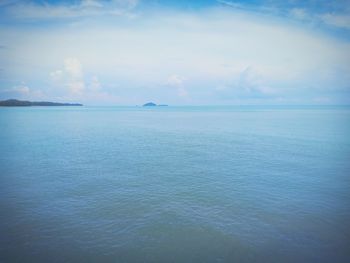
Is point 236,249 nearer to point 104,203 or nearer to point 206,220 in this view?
point 206,220

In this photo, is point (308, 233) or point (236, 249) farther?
point (308, 233)

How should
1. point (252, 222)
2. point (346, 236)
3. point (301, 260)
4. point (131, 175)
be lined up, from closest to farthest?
point (301, 260) → point (346, 236) → point (252, 222) → point (131, 175)

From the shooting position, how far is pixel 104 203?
2486 cm

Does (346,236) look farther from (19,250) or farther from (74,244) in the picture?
(19,250)


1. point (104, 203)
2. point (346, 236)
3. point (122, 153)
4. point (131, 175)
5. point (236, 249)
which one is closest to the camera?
point (236, 249)

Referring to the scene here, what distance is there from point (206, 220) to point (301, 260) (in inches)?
314

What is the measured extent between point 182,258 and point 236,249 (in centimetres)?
422

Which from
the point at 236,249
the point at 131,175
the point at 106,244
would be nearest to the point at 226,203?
the point at 236,249

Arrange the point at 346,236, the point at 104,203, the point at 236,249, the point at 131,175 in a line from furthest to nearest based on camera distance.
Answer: the point at 131,175, the point at 104,203, the point at 346,236, the point at 236,249

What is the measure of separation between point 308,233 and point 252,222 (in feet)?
14.8

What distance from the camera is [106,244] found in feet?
59.3

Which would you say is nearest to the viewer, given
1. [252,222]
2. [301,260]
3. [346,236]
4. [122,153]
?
[301,260]

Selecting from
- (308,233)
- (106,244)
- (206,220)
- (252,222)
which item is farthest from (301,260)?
(106,244)

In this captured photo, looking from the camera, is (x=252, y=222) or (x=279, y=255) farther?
(x=252, y=222)
